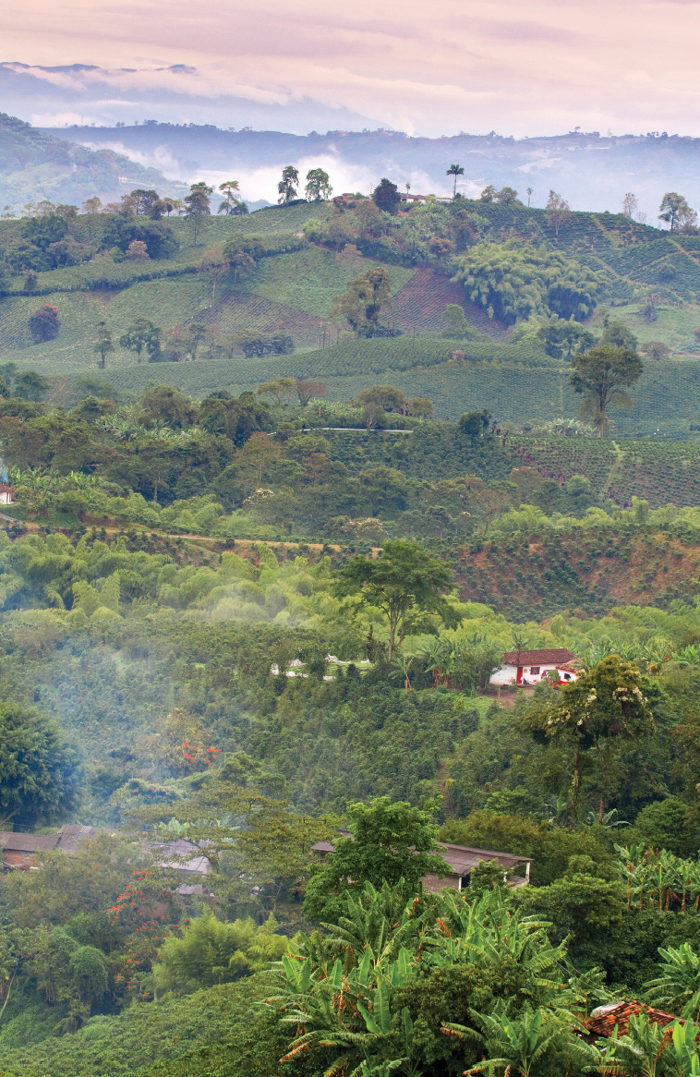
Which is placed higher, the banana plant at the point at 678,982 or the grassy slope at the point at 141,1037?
the banana plant at the point at 678,982

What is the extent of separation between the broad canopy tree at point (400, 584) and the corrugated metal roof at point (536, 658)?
1.97m

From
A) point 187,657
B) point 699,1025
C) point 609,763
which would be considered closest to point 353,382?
point 187,657

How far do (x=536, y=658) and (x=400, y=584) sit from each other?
380 centimetres

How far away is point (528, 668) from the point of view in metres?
30.3

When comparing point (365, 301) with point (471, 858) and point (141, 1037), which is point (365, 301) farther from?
point (141, 1037)

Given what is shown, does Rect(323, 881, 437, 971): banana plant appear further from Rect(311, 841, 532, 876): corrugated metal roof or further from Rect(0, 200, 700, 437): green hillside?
Rect(0, 200, 700, 437): green hillside

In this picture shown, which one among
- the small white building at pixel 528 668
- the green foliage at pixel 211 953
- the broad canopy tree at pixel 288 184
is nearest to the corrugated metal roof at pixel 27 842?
the green foliage at pixel 211 953

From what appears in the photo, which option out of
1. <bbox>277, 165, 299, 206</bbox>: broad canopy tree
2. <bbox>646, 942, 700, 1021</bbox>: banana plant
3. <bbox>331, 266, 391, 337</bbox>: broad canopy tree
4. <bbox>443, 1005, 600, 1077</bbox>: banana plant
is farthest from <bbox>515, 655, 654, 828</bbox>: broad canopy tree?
<bbox>277, 165, 299, 206</bbox>: broad canopy tree

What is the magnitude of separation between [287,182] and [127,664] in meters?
79.7

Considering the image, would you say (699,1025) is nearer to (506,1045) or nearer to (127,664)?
(506,1045)

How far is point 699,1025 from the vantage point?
11.9 metres

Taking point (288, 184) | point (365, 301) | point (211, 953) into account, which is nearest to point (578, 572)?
point (211, 953)

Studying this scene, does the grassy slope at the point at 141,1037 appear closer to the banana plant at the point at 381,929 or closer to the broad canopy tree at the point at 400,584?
the banana plant at the point at 381,929

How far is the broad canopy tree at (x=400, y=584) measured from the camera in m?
30.4
